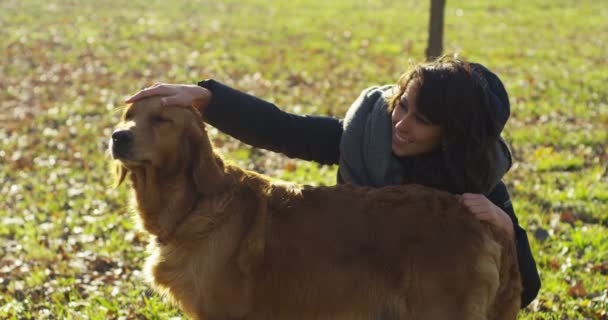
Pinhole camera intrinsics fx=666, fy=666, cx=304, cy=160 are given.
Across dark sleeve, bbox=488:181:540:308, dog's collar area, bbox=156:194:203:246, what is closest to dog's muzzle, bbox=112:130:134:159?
dog's collar area, bbox=156:194:203:246

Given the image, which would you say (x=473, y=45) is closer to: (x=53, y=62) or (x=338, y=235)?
(x=53, y=62)

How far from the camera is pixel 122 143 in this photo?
3.38m

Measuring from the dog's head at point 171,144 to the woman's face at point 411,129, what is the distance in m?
1.06

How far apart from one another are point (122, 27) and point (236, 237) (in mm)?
15718

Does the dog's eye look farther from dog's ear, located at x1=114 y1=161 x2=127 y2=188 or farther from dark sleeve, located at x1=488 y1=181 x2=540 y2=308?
dark sleeve, located at x1=488 y1=181 x2=540 y2=308

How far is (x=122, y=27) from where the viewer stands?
17984mm


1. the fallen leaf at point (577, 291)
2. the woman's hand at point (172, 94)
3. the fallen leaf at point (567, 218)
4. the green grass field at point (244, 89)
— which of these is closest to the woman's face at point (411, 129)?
the green grass field at point (244, 89)

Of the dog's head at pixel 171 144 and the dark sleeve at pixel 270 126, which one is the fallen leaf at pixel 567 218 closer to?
the dark sleeve at pixel 270 126

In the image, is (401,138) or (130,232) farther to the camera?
(130,232)

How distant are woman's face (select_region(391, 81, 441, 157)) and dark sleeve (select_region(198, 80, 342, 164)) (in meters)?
0.55

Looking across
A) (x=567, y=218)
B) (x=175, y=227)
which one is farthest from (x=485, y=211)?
(x=567, y=218)

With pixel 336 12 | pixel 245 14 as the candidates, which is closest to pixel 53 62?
pixel 245 14

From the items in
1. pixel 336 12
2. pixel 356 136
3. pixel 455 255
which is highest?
pixel 356 136

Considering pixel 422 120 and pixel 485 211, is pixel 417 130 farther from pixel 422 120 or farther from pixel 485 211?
pixel 485 211
